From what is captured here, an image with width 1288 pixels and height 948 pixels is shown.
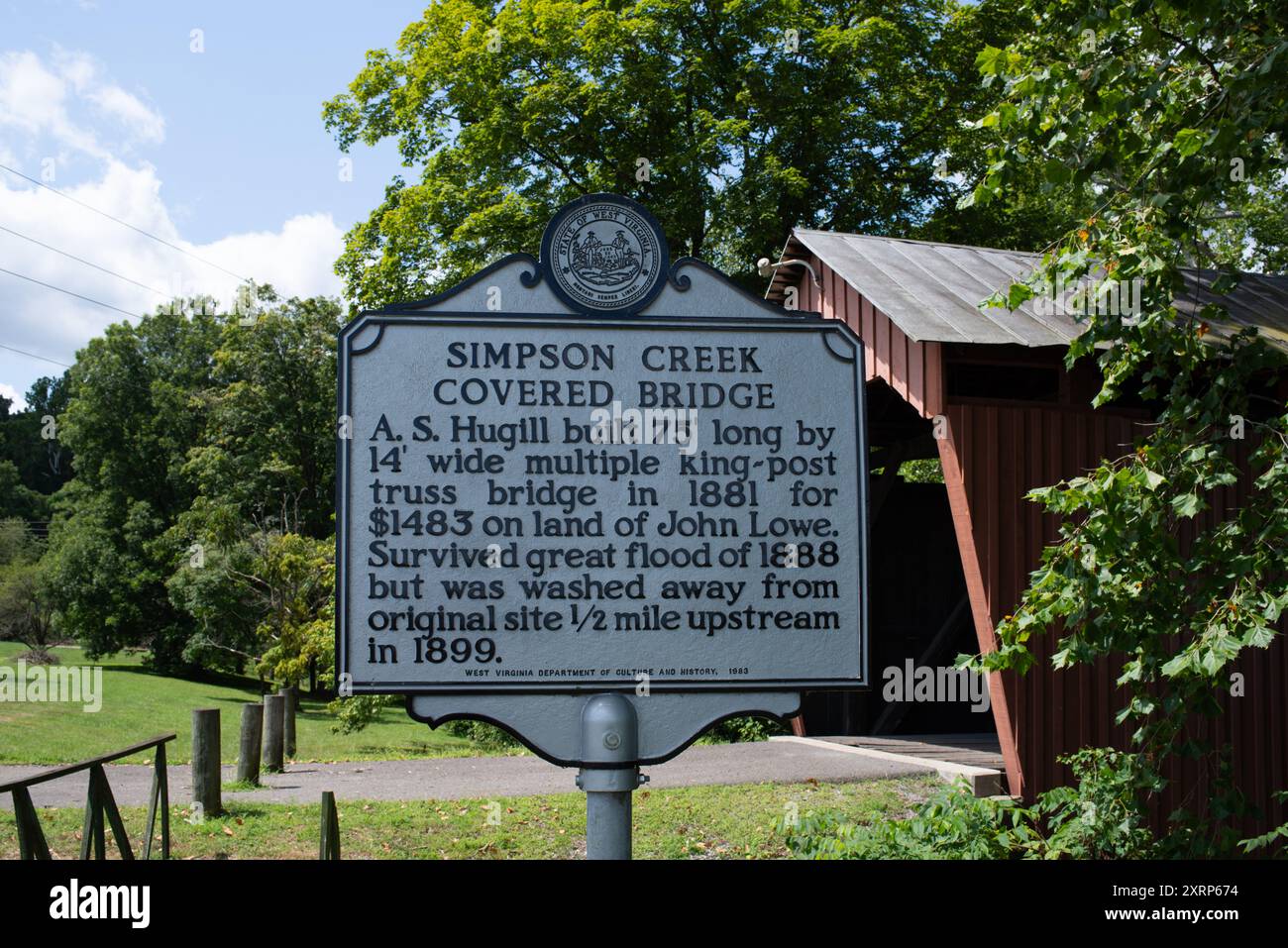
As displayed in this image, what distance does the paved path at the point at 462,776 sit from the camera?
11078 mm

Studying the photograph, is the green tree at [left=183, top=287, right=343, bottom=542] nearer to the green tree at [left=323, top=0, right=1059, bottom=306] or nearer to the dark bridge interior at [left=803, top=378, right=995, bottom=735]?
the green tree at [left=323, top=0, right=1059, bottom=306]

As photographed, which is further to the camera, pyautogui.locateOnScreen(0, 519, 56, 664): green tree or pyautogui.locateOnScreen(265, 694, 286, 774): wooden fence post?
pyautogui.locateOnScreen(0, 519, 56, 664): green tree

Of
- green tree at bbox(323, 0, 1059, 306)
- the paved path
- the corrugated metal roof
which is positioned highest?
green tree at bbox(323, 0, 1059, 306)

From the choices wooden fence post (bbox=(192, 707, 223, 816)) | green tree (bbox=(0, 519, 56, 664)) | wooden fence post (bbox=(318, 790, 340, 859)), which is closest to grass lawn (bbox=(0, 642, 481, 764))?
green tree (bbox=(0, 519, 56, 664))

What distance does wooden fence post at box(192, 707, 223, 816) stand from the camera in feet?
31.6

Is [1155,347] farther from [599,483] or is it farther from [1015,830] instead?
[599,483]

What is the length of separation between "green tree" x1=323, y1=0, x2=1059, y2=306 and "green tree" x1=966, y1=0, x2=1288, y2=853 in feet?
45.6

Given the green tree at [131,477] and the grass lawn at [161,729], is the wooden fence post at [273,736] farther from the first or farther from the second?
the green tree at [131,477]

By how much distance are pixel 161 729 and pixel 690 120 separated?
17536 mm

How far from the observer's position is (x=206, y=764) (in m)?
9.70

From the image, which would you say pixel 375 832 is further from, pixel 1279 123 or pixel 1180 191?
pixel 1279 123

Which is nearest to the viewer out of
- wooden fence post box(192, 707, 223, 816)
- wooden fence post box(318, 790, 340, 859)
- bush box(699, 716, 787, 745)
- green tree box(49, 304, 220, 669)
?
wooden fence post box(318, 790, 340, 859)

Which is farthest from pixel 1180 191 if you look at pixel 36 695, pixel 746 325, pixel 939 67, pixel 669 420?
pixel 36 695

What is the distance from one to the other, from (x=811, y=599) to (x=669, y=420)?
92cm
